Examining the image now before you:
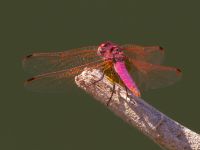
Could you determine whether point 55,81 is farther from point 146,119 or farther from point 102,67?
point 146,119

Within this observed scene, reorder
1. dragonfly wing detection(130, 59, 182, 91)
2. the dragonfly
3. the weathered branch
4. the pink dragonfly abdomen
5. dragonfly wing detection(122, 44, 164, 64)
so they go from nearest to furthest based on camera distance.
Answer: the weathered branch
the pink dragonfly abdomen
the dragonfly
dragonfly wing detection(130, 59, 182, 91)
dragonfly wing detection(122, 44, 164, 64)

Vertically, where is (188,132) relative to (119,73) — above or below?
below

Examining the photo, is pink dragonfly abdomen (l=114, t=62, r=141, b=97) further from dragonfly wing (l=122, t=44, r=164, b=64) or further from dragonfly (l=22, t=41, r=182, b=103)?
dragonfly wing (l=122, t=44, r=164, b=64)

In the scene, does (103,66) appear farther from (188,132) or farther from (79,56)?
(188,132)

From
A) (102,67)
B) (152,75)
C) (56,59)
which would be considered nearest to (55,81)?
(56,59)

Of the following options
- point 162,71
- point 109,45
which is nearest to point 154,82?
point 162,71

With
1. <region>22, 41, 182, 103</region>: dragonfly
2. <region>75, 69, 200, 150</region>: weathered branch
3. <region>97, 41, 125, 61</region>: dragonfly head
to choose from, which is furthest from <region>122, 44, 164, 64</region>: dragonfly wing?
<region>75, 69, 200, 150</region>: weathered branch

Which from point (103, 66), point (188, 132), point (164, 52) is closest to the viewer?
point (188, 132)
